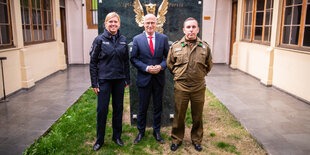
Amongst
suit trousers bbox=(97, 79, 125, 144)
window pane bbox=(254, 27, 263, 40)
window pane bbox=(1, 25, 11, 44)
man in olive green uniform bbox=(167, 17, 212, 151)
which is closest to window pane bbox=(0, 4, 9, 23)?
window pane bbox=(1, 25, 11, 44)

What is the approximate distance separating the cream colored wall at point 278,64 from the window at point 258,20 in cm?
30

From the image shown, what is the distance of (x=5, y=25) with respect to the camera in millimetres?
6098

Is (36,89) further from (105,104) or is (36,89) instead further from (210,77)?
(210,77)

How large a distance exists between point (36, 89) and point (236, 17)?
809 cm

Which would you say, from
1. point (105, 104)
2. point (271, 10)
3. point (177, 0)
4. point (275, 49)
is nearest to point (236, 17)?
point (271, 10)

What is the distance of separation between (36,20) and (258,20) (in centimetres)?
719

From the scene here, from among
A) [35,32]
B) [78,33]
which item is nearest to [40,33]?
[35,32]

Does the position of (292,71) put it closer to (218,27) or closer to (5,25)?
(218,27)

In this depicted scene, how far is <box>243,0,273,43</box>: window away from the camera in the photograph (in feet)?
25.5

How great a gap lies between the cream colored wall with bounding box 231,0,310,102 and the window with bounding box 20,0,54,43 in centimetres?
689

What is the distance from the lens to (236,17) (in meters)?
10.6

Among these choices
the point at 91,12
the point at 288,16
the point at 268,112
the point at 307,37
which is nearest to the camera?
the point at 268,112

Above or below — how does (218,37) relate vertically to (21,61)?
above

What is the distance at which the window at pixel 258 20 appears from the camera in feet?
25.5
